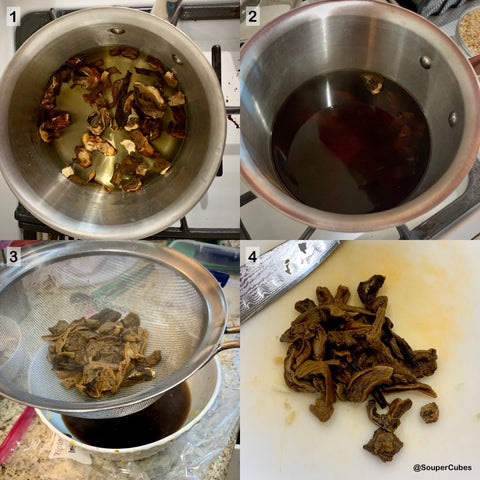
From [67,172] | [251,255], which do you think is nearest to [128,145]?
[67,172]

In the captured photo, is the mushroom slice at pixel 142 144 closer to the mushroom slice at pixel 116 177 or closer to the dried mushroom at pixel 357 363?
the mushroom slice at pixel 116 177

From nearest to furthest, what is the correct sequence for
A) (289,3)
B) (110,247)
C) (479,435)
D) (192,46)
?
(192,46)
(479,435)
(289,3)
(110,247)

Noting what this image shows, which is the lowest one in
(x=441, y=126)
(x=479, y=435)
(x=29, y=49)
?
(x=479, y=435)

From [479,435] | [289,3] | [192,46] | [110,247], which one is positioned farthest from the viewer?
[110,247]

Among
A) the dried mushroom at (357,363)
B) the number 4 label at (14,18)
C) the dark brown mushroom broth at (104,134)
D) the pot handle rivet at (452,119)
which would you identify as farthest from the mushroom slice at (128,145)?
the pot handle rivet at (452,119)

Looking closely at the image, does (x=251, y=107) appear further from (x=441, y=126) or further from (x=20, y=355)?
(x=20, y=355)

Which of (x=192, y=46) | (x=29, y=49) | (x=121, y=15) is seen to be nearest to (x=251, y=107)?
(x=192, y=46)

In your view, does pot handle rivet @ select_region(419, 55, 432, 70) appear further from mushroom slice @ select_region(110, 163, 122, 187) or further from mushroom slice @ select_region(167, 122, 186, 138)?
mushroom slice @ select_region(110, 163, 122, 187)

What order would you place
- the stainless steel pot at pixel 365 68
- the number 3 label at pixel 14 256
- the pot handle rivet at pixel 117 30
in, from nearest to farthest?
the stainless steel pot at pixel 365 68 → the pot handle rivet at pixel 117 30 → the number 3 label at pixel 14 256
